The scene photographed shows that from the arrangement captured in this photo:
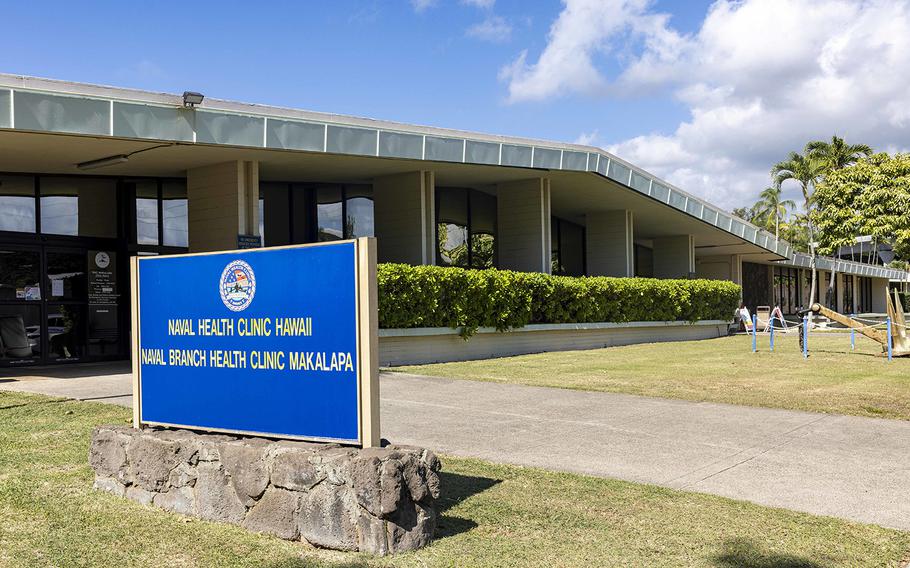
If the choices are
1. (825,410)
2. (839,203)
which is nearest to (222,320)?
(825,410)

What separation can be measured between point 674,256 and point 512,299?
15.5m

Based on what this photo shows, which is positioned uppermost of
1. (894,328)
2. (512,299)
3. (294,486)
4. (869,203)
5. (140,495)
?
(869,203)

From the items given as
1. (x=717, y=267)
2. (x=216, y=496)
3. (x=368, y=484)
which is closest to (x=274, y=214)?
(x=216, y=496)

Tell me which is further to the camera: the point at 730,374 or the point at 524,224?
the point at 524,224

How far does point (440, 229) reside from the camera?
2230 centimetres

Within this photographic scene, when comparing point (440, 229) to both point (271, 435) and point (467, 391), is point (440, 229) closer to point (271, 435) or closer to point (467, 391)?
point (467, 391)

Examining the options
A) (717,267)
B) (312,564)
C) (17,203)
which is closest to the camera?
(312,564)

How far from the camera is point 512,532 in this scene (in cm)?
499

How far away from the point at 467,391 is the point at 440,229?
35.2 feet

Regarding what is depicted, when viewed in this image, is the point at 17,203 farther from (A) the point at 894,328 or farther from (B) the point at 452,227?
(A) the point at 894,328

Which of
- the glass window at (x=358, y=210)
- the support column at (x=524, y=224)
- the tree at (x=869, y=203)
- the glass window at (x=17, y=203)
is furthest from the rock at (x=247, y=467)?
the tree at (x=869, y=203)

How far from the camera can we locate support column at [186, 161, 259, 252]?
52.3ft

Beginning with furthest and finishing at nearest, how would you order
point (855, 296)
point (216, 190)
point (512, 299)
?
1. point (855, 296)
2. point (512, 299)
3. point (216, 190)

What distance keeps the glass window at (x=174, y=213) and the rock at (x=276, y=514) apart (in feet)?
43.8
